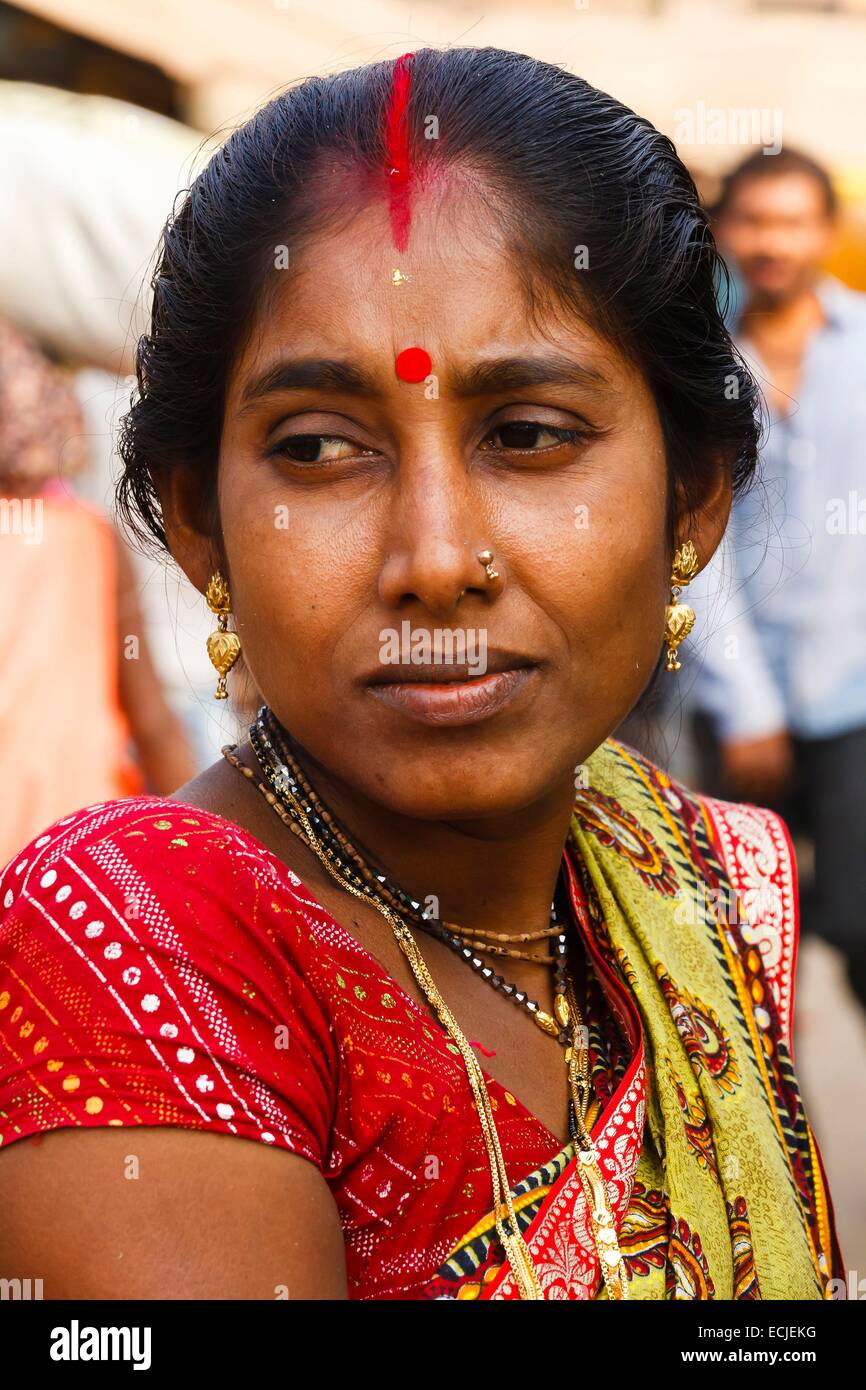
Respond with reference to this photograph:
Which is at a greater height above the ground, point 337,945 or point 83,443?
point 83,443

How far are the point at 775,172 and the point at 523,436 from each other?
13.4ft

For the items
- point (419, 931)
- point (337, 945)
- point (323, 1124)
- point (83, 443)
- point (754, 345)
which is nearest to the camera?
point (323, 1124)

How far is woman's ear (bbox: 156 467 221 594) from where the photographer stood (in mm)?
1977

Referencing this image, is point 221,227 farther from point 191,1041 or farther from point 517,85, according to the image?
point 191,1041

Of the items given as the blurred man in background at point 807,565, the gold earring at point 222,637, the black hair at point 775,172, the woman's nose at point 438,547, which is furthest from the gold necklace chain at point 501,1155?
the black hair at point 775,172

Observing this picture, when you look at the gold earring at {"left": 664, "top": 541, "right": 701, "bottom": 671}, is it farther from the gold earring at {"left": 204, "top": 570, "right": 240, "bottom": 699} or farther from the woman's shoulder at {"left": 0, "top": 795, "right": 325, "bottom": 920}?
the woman's shoulder at {"left": 0, "top": 795, "right": 325, "bottom": 920}

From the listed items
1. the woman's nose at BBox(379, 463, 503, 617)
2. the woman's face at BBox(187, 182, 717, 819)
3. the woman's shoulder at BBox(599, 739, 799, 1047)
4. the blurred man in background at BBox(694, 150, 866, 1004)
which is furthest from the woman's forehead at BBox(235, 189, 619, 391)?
the blurred man in background at BBox(694, 150, 866, 1004)

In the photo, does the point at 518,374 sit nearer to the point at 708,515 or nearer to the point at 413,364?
the point at 413,364

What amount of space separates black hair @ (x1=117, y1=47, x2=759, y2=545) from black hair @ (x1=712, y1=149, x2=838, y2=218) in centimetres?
355

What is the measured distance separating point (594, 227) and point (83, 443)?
3389mm

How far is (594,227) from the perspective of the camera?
179cm

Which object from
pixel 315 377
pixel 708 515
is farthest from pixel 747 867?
pixel 315 377

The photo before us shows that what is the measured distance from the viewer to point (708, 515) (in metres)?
2.09
